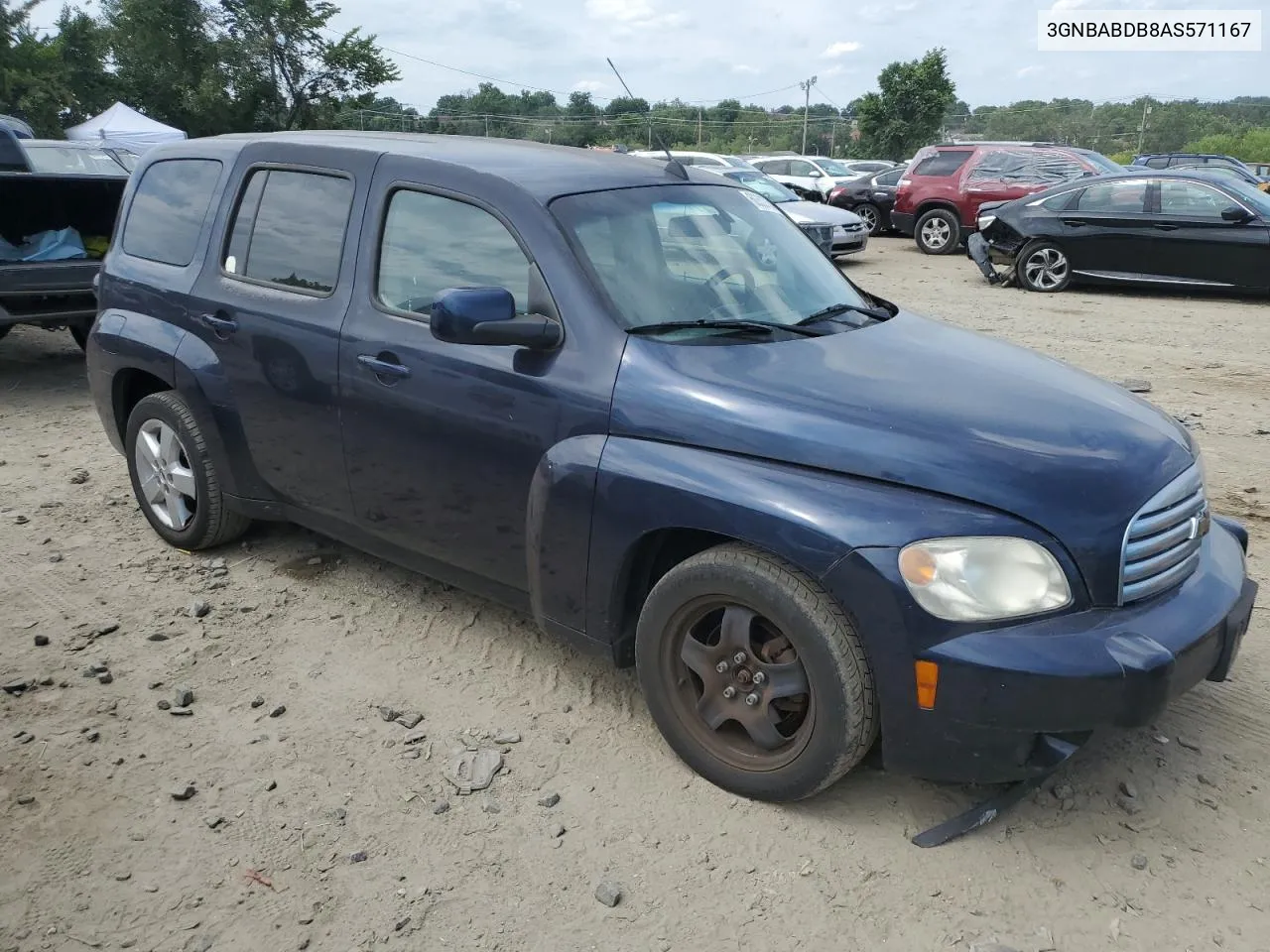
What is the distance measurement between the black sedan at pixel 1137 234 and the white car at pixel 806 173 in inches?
353

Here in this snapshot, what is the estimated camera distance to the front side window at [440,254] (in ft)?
11.1

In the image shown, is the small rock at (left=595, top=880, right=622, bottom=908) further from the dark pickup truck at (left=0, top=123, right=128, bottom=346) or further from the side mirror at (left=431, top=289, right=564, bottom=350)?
the dark pickup truck at (left=0, top=123, right=128, bottom=346)

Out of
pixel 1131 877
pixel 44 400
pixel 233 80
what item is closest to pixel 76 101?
pixel 233 80

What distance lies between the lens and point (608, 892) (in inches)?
106

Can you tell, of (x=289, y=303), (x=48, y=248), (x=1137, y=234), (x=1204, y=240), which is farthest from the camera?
(x=1137, y=234)

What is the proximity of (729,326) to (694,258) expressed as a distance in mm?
367

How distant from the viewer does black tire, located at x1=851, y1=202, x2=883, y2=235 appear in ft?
63.9

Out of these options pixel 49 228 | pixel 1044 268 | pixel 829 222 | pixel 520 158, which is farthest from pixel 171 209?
pixel 829 222

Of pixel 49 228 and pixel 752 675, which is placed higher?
pixel 49 228

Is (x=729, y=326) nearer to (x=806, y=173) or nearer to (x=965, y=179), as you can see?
(x=965, y=179)

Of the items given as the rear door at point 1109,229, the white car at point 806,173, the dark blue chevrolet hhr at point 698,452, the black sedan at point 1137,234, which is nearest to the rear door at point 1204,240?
the black sedan at point 1137,234

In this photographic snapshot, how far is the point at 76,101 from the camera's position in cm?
3497

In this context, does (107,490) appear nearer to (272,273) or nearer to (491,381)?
(272,273)

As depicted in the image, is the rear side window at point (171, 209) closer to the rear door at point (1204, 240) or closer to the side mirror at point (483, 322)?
the side mirror at point (483, 322)
